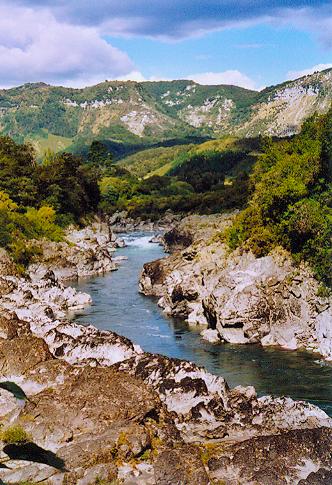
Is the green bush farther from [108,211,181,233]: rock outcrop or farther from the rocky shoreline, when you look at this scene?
[108,211,181,233]: rock outcrop

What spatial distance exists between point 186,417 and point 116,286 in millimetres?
36161

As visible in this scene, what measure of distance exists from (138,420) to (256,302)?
19.8m

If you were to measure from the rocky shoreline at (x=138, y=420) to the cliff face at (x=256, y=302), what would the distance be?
11.8 meters

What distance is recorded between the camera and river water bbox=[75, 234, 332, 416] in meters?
30.6

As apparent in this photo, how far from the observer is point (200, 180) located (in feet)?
579

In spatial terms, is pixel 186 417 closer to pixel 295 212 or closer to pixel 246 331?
pixel 246 331

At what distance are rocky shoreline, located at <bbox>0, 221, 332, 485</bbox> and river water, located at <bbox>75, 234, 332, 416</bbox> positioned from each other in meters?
5.57

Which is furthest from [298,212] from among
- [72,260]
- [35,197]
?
[35,197]

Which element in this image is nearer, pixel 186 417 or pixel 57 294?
pixel 186 417

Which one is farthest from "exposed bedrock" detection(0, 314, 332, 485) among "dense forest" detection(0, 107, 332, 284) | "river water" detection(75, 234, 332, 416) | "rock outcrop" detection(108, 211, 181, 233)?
"rock outcrop" detection(108, 211, 181, 233)

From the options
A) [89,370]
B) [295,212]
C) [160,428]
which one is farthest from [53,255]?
[160,428]

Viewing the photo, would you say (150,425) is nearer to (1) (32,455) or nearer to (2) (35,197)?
(1) (32,455)

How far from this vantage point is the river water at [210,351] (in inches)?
1206

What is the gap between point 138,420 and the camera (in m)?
21.7
